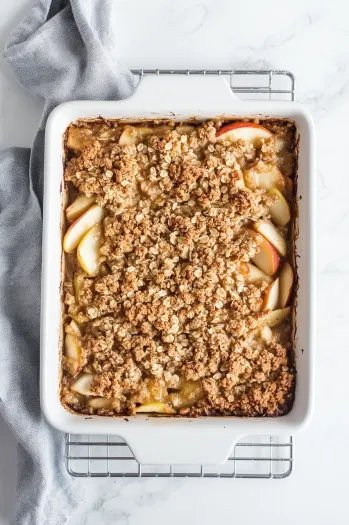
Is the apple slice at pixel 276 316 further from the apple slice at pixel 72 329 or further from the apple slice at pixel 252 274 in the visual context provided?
the apple slice at pixel 72 329

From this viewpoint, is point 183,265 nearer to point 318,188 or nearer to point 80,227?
point 80,227

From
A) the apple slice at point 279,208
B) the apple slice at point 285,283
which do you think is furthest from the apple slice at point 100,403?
the apple slice at point 279,208

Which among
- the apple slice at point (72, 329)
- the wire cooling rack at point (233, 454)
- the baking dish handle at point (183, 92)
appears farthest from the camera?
the wire cooling rack at point (233, 454)

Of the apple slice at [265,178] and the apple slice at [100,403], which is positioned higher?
the apple slice at [265,178]

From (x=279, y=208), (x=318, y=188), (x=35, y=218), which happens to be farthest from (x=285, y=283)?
(x=35, y=218)

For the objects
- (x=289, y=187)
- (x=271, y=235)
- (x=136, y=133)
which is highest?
(x=136, y=133)

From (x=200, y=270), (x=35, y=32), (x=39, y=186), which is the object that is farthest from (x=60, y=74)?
(x=200, y=270)

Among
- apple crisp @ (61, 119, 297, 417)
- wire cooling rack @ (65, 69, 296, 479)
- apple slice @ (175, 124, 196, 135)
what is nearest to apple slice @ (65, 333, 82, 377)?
apple crisp @ (61, 119, 297, 417)

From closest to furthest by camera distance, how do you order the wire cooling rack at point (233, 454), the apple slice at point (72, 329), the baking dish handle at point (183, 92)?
the baking dish handle at point (183, 92) < the apple slice at point (72, 329) < the wire cooling rack at point (233, 454)
